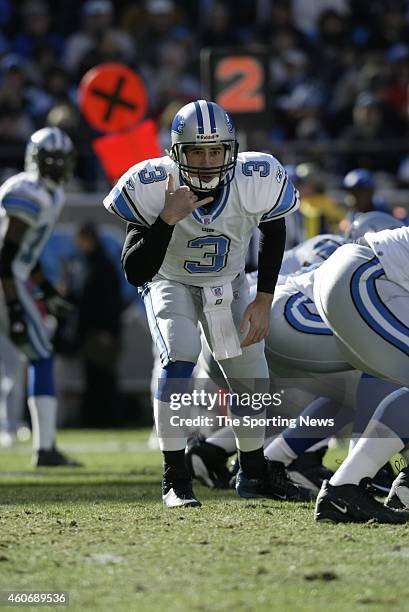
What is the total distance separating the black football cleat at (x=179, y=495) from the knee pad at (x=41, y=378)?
302cm

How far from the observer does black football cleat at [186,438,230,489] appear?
633 centimetres

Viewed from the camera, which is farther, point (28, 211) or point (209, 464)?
point (28, 211)

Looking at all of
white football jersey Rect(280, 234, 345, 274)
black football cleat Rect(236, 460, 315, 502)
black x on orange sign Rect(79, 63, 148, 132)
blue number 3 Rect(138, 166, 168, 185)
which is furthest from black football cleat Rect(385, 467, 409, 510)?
black x on orange sign Rect(79, 63, 148, 132)

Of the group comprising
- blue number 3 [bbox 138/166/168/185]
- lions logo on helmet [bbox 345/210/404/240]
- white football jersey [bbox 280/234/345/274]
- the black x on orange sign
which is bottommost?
white football jersey [bbox 280/234/345/274]

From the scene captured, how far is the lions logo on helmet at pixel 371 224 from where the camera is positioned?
22.3 feet

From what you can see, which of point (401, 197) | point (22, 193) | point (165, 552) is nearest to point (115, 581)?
point (165, 552)

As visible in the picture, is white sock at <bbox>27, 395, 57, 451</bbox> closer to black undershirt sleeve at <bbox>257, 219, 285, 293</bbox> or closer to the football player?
the football player

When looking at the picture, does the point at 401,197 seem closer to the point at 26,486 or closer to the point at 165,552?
the point at 26,486

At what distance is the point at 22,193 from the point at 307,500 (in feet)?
11.1

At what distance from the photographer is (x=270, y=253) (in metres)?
5.48

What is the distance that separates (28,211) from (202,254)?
2955mm

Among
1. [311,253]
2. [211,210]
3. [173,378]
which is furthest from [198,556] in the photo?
[311,253]

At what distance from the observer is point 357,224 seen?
694cm

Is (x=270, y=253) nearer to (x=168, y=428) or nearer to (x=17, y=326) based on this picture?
(x=168, y=428)
